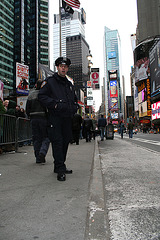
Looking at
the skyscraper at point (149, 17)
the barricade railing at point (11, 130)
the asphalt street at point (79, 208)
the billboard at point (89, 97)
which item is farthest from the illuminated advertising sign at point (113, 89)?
the asphalt street at point (79, 208)

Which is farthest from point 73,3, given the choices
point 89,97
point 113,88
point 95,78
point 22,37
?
point 113,88

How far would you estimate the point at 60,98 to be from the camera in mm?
3438

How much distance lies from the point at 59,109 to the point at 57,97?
0.24 meters

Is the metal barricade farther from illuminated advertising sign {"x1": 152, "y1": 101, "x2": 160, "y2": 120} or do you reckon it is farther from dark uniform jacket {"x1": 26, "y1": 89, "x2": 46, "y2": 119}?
illuminated advertising sign {"x1": 152, "y1": 101, "x2": 160, "y2": 120}

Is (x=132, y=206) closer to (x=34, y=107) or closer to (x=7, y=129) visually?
(x=34, y=107)

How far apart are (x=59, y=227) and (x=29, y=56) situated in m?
96.6

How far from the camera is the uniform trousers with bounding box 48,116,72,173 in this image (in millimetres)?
3329

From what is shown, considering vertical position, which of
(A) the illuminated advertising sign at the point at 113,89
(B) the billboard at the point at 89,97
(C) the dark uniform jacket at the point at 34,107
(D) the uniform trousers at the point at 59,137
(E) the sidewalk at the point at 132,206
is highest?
(A) the illuminated advertising sign at the point at 113,89

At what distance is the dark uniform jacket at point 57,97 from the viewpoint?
331 centimetres

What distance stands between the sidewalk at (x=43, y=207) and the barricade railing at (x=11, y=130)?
3.08m

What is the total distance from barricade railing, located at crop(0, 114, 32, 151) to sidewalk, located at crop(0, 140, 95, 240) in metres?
3.08

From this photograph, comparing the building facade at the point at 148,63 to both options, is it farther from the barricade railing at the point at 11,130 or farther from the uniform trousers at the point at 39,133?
the uniform trousers at the point at 39,133

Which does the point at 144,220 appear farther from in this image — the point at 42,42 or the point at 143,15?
the point at 143,15

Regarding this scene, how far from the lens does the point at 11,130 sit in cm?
696
